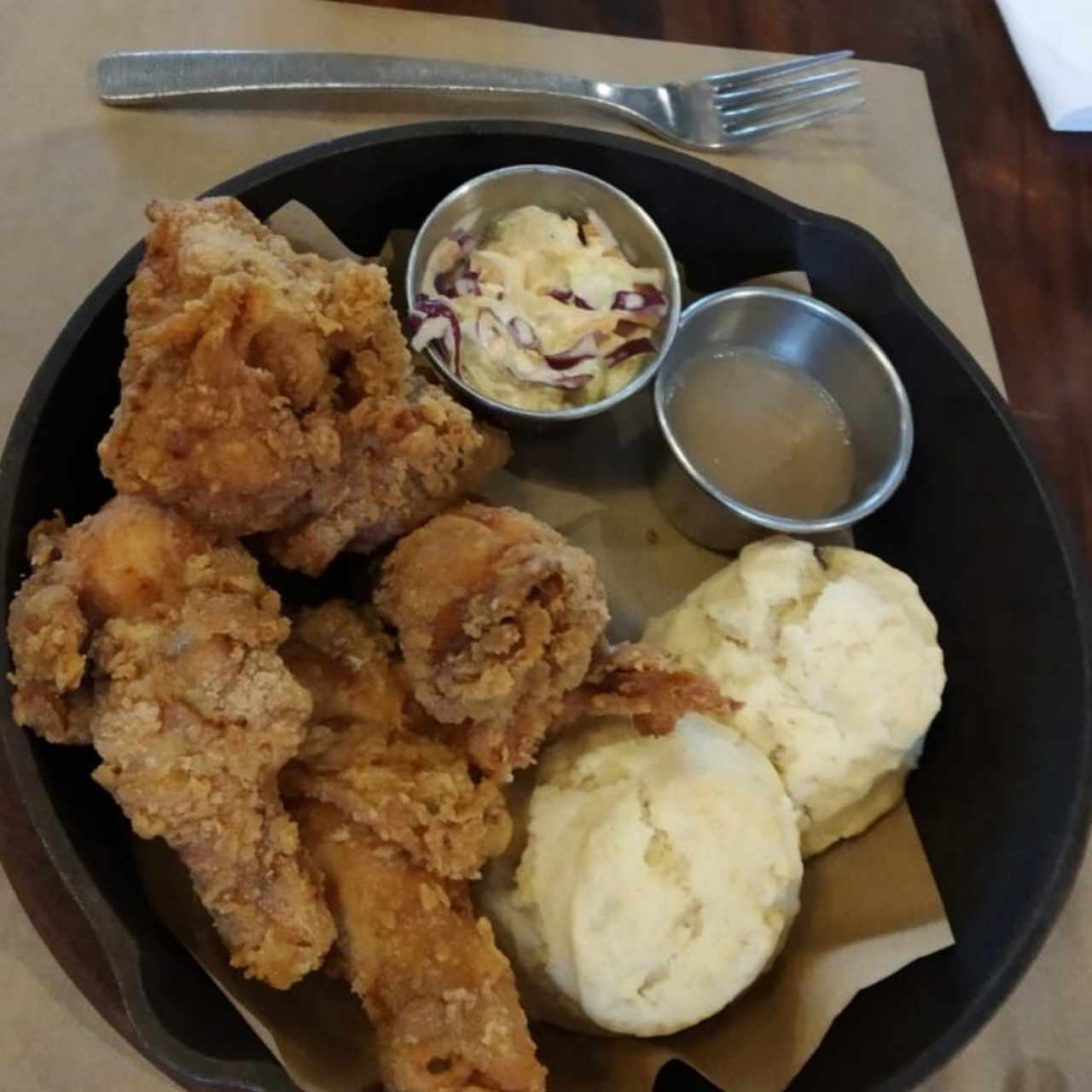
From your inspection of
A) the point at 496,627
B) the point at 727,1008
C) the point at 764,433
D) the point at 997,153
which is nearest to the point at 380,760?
the point at 496,627

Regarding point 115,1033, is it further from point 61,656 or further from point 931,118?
point 931,118

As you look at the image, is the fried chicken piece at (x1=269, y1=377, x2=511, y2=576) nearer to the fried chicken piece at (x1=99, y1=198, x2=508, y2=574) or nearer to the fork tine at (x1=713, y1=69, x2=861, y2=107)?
the fried chicken piece at (x1=99, y1=198, x2=508, y2=574)

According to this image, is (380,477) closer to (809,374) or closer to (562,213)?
(562,213)

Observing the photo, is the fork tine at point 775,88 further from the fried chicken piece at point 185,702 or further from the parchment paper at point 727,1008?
the fried chicken piece at point 185,702

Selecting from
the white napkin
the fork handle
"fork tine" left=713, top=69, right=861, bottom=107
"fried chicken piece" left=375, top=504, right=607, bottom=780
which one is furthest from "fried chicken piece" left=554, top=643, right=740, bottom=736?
the white napkin

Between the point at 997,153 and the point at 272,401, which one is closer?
the point at 272,401
